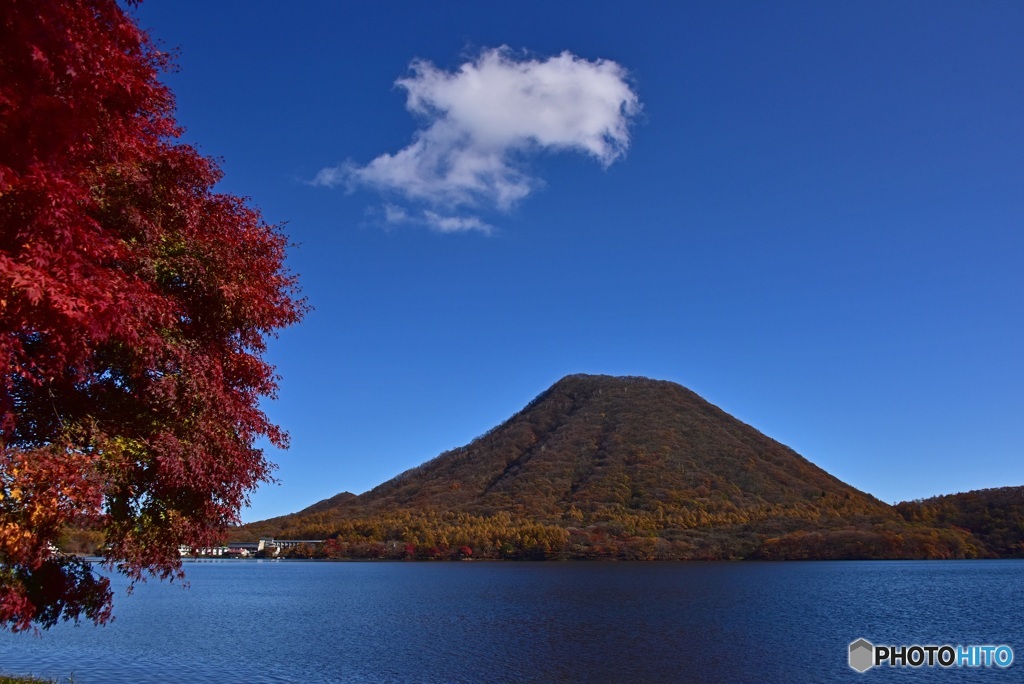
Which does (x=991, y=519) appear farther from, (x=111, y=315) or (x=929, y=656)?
(x=111, y=315)

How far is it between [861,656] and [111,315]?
37348 mm

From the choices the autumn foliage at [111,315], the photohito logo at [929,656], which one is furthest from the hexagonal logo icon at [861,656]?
the autumn foliage at [111,315]

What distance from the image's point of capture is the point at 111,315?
33.4ft

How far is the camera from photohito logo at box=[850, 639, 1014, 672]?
35.0 meters

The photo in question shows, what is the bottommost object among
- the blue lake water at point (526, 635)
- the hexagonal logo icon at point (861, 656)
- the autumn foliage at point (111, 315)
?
the blue lake water at point (526, 635)

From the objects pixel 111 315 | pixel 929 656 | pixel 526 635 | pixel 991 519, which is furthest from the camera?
pixel 991 519

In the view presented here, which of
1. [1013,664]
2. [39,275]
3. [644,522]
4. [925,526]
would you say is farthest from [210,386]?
[925,526]

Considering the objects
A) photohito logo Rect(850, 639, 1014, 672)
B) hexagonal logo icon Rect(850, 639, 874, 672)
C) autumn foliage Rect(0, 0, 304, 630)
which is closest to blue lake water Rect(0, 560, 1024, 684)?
hexagonal logo icon Rect(850, 639, 874, 672)

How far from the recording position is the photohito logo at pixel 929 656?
35000 mm

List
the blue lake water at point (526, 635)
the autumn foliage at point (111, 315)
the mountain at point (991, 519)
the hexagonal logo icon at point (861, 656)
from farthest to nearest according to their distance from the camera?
the mountain at point (991, 519), the hexagonal logo icon at point (861, 656), the blue lake water at point (526, 635), the autumn foliage at point (111, 315)

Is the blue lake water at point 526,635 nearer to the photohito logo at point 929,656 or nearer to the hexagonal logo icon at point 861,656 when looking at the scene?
the hexagonal logo icon at point 861,656

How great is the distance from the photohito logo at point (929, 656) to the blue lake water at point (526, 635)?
845 millimetres

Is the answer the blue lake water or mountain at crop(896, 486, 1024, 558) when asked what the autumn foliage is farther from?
mountain at crop(896, 486, 1024, 558)

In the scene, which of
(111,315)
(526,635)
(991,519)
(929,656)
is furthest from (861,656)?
(991,519)
